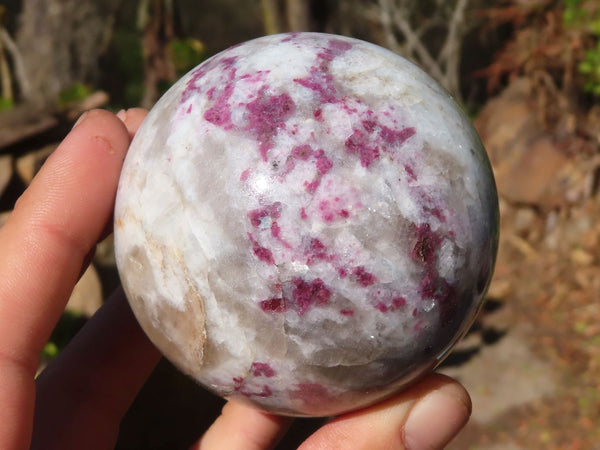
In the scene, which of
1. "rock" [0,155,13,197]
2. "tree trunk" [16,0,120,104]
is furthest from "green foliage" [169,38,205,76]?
"rock" [0,155,13,197]

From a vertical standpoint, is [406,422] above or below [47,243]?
below

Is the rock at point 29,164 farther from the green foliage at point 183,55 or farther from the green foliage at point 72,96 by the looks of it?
the green foliage at point 183,55

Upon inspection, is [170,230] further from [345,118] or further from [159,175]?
[345,118]

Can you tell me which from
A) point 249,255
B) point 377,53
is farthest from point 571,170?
point 249,255

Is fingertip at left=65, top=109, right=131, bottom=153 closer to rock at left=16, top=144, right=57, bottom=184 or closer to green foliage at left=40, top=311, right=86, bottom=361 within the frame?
green foliage at left=40, top=311, right=86, bottom=361

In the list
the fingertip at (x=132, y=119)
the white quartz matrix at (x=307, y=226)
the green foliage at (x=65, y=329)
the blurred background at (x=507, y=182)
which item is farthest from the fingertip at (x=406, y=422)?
the green foliage at (x=65, y=329)

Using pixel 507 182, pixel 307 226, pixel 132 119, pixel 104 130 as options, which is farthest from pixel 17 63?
pixel 307 226

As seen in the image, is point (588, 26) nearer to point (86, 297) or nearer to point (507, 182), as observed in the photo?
point (507, 182)
